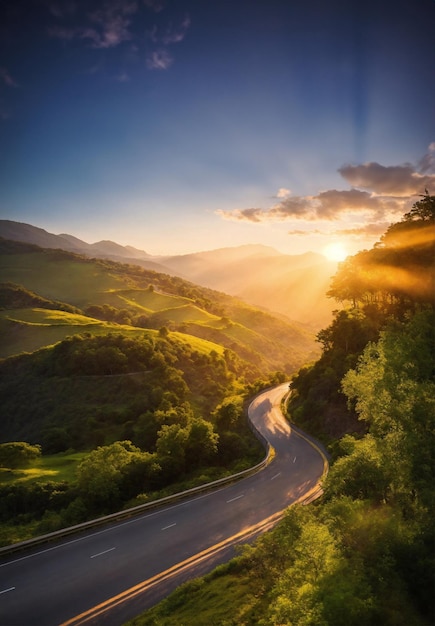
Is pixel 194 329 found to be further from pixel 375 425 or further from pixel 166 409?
pixel 375 425

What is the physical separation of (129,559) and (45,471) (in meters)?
25.7

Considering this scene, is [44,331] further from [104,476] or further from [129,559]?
[129,559]

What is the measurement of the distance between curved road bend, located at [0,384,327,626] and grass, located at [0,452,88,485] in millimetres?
16768

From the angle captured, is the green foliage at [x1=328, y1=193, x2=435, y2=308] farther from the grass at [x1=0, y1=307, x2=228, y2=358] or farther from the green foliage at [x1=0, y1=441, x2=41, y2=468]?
the grass at [x1=0, y1=307, x2=228, y2=358]

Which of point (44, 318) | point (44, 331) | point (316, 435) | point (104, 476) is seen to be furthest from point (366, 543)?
point (44, 318)

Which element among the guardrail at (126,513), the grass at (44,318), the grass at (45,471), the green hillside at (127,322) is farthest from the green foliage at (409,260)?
the grass at (44,318)

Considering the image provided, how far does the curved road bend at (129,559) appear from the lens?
1791 cm

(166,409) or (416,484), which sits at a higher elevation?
(416,484)

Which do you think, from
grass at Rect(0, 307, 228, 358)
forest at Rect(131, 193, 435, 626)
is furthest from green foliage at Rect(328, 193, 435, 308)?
grass at Rect(0, 307, 228, 358)

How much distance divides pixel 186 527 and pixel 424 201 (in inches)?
1225

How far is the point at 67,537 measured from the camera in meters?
24.7

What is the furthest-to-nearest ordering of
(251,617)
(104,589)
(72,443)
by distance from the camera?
(72,443) < (104,589) < (251,617)

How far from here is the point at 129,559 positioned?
21.8m

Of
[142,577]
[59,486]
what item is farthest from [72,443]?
[142,577]
